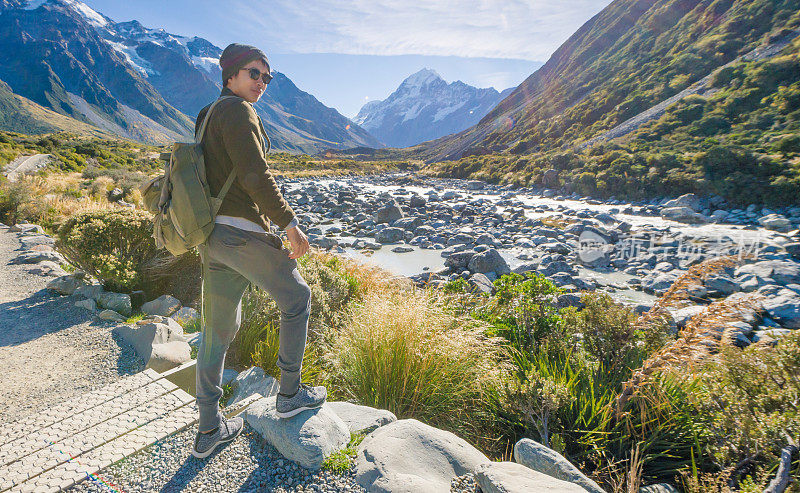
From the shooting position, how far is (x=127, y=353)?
12.5 feet

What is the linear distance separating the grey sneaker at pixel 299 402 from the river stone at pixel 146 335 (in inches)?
85.0

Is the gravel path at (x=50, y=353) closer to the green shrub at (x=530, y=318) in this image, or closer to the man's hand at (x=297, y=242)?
the man's hand at (x=297, y=242)

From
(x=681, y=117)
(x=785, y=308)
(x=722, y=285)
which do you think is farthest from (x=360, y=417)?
(x=681, y=117)

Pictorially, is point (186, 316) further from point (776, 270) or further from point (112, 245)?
point (776, 270)

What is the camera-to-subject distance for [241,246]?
6.51 ft

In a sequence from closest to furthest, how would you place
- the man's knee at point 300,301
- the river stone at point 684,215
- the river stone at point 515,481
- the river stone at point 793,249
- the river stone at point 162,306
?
1. the river stone at point 515,481
2. the man's knee at point 300,301
3. the river stone at point 162,306
4. the river stone at point 793,249
5. the river stone at point 684,215

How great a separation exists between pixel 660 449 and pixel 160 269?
21.1 ft

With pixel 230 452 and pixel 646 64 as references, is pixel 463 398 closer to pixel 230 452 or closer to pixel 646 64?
pixel 230 452

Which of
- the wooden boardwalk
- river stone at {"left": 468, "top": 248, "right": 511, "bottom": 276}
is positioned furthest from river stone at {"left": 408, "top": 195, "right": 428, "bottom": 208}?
the wooden boardwalk

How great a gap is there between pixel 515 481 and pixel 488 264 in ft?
22.9

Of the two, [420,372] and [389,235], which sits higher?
[420,372]

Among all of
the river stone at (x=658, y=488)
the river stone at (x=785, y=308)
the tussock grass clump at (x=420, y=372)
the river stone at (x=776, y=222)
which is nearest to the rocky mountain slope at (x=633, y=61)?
the river stone at (x=776, y=222)

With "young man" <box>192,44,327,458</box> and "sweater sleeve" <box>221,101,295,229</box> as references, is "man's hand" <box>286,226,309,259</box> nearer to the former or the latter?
"young man" <box>192,44,327,458</box>

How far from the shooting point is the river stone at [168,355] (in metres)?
3.51
